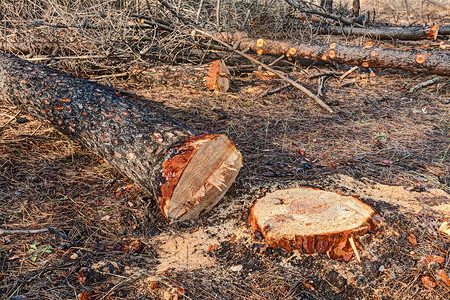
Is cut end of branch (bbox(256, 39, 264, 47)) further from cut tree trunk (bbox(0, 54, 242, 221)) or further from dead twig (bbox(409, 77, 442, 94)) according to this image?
cut tree trunk (bbox(0, 54, 242, 221))

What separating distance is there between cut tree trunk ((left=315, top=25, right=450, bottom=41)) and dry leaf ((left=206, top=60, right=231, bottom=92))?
3.11 m

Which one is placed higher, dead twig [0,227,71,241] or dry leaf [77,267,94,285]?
dead twig [0,227,71,241]

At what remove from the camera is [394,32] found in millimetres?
6434

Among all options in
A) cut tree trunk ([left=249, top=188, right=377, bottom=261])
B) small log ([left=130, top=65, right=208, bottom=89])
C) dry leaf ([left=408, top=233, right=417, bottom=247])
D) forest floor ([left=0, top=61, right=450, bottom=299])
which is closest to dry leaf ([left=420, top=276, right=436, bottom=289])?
forest floor ([left=0, top=61, right=450, bottom=299])

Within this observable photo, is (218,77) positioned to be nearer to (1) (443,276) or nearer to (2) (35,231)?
(2) (35,231)

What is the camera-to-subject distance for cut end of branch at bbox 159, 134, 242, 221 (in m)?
2.17

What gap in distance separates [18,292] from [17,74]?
2.83 m

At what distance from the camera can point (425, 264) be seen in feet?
6.10

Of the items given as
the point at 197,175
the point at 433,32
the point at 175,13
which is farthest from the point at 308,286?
the point at 433,32

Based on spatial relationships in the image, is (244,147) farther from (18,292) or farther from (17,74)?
(17,74)

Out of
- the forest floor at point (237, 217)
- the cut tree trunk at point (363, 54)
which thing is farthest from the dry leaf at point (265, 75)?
the forest floor at point (237, 217)

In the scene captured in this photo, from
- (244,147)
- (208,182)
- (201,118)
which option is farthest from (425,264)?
(201,118)

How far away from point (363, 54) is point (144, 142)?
4063 mm

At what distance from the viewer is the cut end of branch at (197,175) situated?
→ 217 cm
